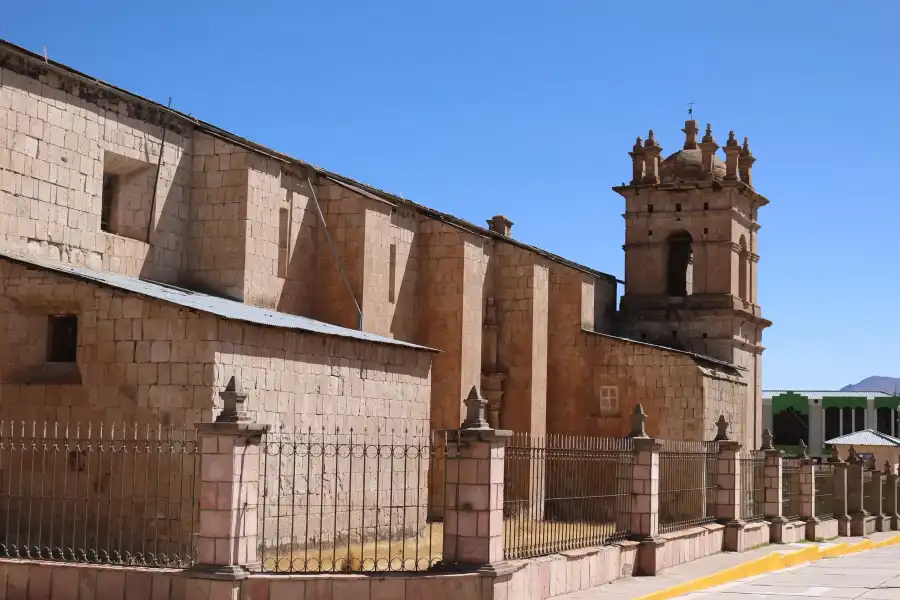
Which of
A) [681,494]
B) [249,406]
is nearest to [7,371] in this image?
[249,406]

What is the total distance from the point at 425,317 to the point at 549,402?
5.38 m

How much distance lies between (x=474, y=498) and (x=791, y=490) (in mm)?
15273

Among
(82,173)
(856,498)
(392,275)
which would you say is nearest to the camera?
(82,173)

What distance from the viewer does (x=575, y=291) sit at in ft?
96.7

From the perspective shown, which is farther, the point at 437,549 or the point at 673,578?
the point at 437,549

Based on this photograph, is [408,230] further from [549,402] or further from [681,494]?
[681,494]

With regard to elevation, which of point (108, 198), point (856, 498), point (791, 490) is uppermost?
point (108, 198)

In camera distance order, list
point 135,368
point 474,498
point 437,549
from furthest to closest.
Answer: point 437,549 → point 135,368 → point 474,498

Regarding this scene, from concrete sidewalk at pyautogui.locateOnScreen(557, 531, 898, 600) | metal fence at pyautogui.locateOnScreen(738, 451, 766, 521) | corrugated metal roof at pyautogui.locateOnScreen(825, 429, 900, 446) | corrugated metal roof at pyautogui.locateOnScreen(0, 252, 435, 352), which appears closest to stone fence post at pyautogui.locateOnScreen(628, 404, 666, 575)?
concrete sidewalk at pyautogui.locateOnScreen(557, 531, 898, 600)

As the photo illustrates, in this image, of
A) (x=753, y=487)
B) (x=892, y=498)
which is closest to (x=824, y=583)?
(x=753, y=487)

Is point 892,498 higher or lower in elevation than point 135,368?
lower

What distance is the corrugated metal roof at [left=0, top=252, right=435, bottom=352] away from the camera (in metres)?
15.4

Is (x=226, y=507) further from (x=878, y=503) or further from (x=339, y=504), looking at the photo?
(x=878, y=503)

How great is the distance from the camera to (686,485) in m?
19.0
